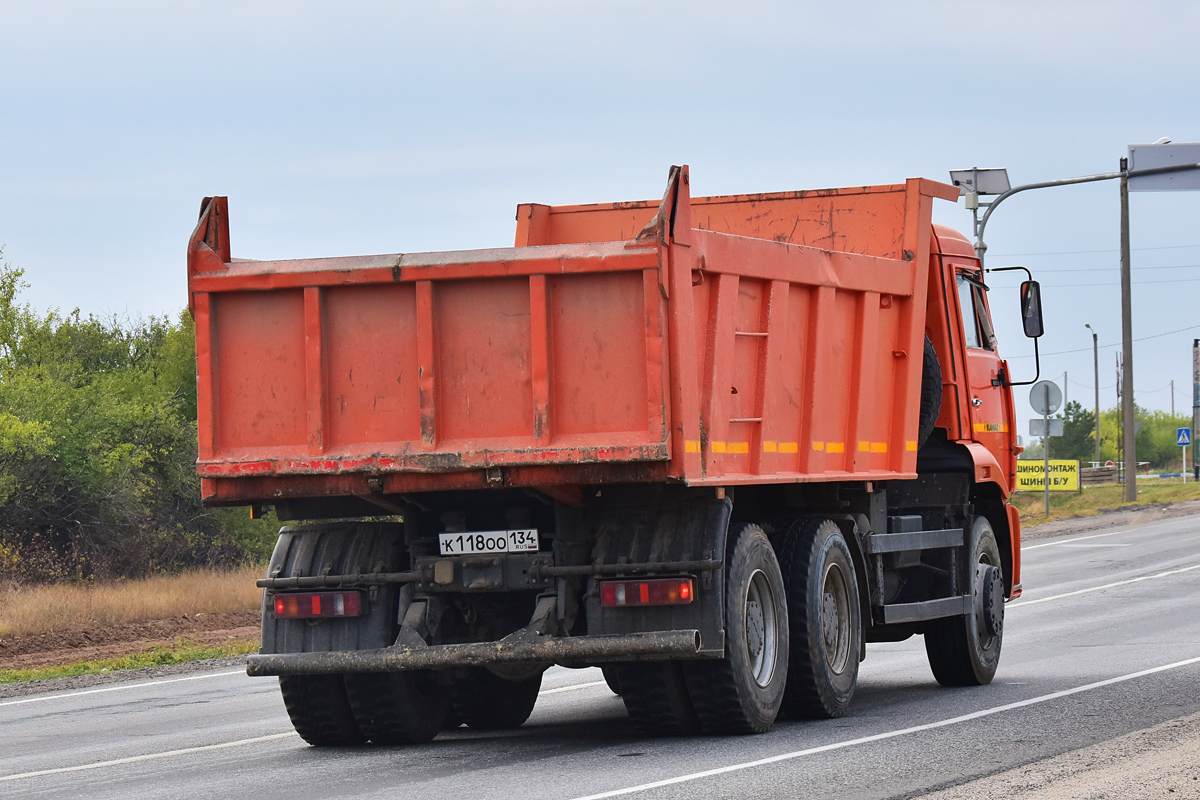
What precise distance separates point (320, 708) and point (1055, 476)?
4115 centimetres

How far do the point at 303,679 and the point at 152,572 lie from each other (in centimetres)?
1859

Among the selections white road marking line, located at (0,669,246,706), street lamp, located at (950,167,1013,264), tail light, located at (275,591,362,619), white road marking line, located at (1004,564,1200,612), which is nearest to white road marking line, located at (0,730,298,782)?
tail light, located at (275,591,362,619)

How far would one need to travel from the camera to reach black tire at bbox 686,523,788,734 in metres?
8.65

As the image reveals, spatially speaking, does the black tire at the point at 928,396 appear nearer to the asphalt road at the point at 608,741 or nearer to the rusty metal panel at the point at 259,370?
the asphalt road at the point at 608,741

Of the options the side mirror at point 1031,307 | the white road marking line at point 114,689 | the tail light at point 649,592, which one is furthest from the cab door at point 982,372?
the white road marking line at point 114,689

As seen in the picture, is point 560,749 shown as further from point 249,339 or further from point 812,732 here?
point 249,339

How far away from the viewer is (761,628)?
917 cm

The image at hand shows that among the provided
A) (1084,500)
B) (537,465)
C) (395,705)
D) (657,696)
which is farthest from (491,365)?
(1084,500)

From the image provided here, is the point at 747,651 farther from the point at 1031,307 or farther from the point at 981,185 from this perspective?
the point at 981,185

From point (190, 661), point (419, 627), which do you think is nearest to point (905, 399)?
point (419, 627)

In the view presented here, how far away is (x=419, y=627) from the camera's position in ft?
28.7

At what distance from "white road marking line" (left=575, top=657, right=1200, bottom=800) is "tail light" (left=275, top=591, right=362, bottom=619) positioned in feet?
7.34

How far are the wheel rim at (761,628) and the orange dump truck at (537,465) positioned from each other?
0.05 feet

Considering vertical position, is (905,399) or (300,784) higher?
(905,399)
